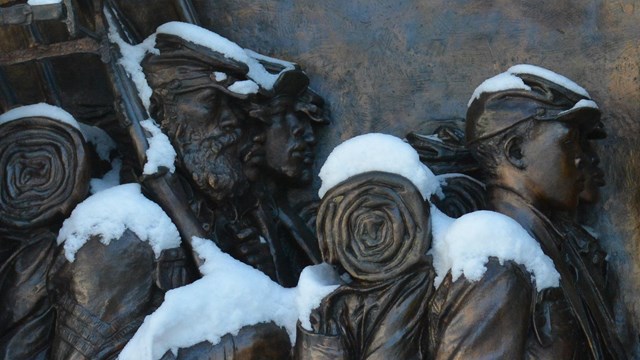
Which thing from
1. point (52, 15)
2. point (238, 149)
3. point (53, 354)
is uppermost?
point (52, 15)

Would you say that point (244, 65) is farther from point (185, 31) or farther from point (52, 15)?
point (52, 15)

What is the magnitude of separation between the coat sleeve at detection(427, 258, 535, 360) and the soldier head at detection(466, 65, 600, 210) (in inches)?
15.1

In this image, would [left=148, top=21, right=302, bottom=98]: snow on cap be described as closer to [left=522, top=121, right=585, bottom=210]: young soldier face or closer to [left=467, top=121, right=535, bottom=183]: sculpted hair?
[left=467, top=121, right=535, bottom=183]: sculpted hair

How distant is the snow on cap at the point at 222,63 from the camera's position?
454 centimetres

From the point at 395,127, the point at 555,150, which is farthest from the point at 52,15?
the point at 555,150

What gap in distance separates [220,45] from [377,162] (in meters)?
0.70

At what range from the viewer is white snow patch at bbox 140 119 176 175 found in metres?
4.46

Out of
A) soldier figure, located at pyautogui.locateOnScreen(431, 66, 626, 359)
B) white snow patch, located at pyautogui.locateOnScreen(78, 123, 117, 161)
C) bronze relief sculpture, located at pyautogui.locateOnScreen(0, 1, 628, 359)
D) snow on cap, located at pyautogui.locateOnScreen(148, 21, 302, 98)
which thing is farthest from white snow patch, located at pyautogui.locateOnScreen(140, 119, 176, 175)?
soldier figure, located at pyautogui.locateOnScreen(431, 66, 626, 359)

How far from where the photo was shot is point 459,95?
15.6 feet

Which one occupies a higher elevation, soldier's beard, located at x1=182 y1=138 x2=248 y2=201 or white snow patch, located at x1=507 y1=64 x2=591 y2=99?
white snow patch, located at x1=507 y1=64 x2=591 y2=99

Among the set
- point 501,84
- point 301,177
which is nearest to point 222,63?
point 301,177

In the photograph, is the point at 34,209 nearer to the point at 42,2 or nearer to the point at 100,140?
the point at 100,140

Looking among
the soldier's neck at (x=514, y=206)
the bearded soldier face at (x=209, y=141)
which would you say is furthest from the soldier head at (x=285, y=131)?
the soldier's neck at (x=514, y=206)

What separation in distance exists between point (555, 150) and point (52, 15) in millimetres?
1477
